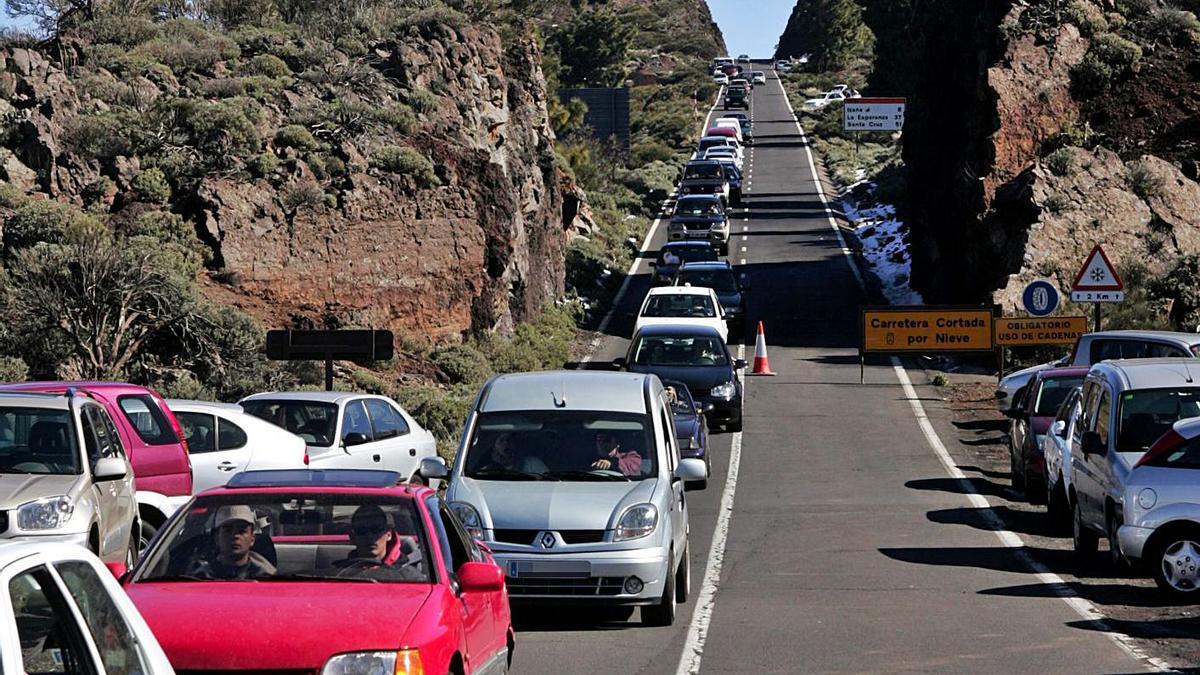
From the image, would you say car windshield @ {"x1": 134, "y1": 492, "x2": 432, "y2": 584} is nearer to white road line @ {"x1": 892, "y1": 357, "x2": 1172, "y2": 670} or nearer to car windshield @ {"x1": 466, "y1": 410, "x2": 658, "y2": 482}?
car windshield @ {"x1": 466, "y1": 410, "x2": 658, "y2": 482}

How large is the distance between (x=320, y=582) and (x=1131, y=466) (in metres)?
8.70

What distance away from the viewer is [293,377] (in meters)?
29.6

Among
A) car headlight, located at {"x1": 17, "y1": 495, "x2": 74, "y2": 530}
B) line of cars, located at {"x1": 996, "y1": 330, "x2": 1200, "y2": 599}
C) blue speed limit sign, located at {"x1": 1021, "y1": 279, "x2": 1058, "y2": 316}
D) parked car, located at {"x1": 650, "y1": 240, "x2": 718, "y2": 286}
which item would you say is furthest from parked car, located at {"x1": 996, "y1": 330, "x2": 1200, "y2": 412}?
parked car, located at {"x1": 650, "y1": 240, "x2": 718, "y2": 286}

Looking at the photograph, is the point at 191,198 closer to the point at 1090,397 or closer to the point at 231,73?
the point at 231,73

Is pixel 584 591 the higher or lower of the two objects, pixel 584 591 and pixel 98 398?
the lower

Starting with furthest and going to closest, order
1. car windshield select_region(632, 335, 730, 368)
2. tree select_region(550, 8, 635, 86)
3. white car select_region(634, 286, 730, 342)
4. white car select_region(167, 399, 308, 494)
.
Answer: tree select_region(550, 8, 635, 86) → white car select_region(634, 286, 730, 342) → car windshield select_region(632, 335, 730, 368) → white car select_region(167, 399, 308, 494)

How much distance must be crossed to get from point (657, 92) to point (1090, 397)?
407 feet

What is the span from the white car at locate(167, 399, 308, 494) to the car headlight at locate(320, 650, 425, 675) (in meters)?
8.95

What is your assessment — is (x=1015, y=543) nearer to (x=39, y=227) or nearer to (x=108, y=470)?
(x=108, y=470)

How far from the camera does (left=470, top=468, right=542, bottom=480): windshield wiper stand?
13359mm

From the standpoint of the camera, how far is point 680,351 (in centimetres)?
2836

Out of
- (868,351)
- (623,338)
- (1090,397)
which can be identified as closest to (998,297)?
(868,351)

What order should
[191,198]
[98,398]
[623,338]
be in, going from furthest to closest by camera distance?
[623,338] < [191,198] < [98,398]

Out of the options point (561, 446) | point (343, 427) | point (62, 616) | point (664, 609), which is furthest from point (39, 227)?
point (62, 616)
